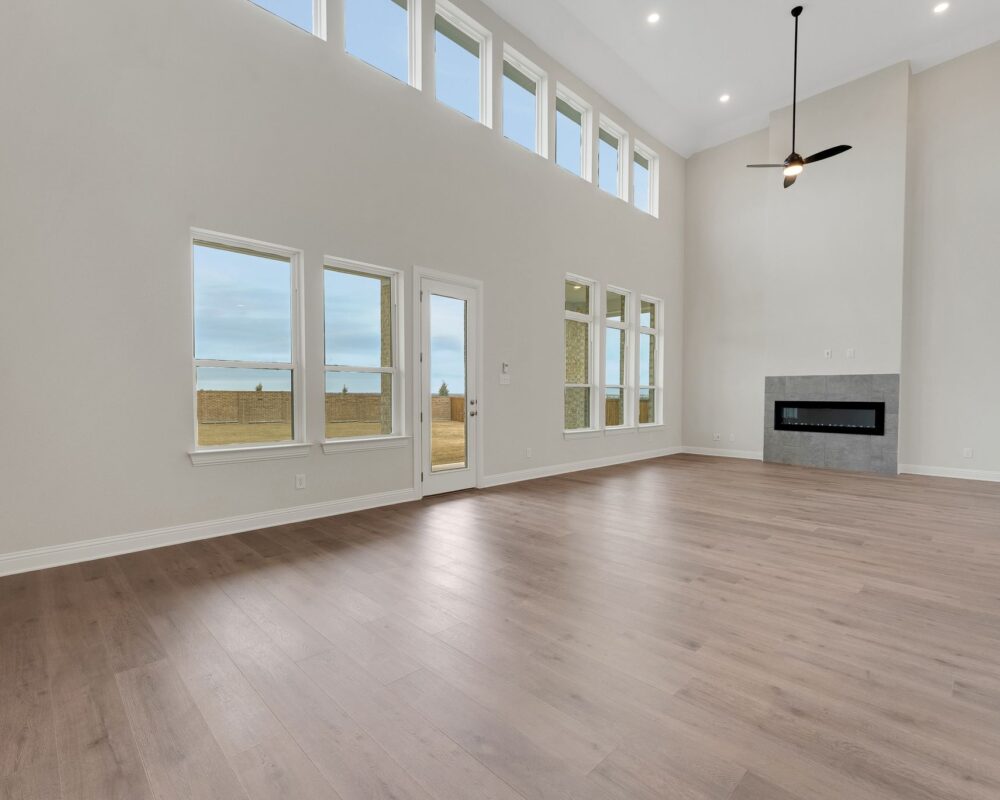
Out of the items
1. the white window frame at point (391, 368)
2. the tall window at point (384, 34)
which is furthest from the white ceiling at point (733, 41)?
the white window frame at point (391, 368)

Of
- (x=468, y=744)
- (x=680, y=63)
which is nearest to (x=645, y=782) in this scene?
(x=468, y=744)

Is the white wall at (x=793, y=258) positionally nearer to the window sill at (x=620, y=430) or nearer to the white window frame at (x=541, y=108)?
the window sill at (x=620, y=430)

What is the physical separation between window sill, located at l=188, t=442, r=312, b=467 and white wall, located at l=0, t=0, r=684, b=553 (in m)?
0.07

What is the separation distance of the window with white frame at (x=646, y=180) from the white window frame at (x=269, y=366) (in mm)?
6179

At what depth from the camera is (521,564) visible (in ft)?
10.4

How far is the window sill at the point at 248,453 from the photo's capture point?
3676 mm

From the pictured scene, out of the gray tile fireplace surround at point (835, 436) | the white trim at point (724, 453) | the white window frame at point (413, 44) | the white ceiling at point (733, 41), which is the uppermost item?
the white ceiling at point (733, 41)

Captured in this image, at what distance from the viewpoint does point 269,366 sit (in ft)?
13.4

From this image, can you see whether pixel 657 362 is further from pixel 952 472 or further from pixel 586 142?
pixel 952 472

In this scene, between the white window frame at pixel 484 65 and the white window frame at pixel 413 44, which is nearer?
the white window frame at pixel 413 44

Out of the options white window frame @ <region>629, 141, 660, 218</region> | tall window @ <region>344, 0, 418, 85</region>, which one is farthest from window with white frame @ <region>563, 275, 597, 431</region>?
tall window @ <region>344, 0, 418, 85</region>

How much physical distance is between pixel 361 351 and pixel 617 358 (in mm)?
4588

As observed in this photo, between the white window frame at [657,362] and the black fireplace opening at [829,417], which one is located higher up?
the white window frame at [657,362]

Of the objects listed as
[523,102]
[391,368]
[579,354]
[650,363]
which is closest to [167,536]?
[391,368]
